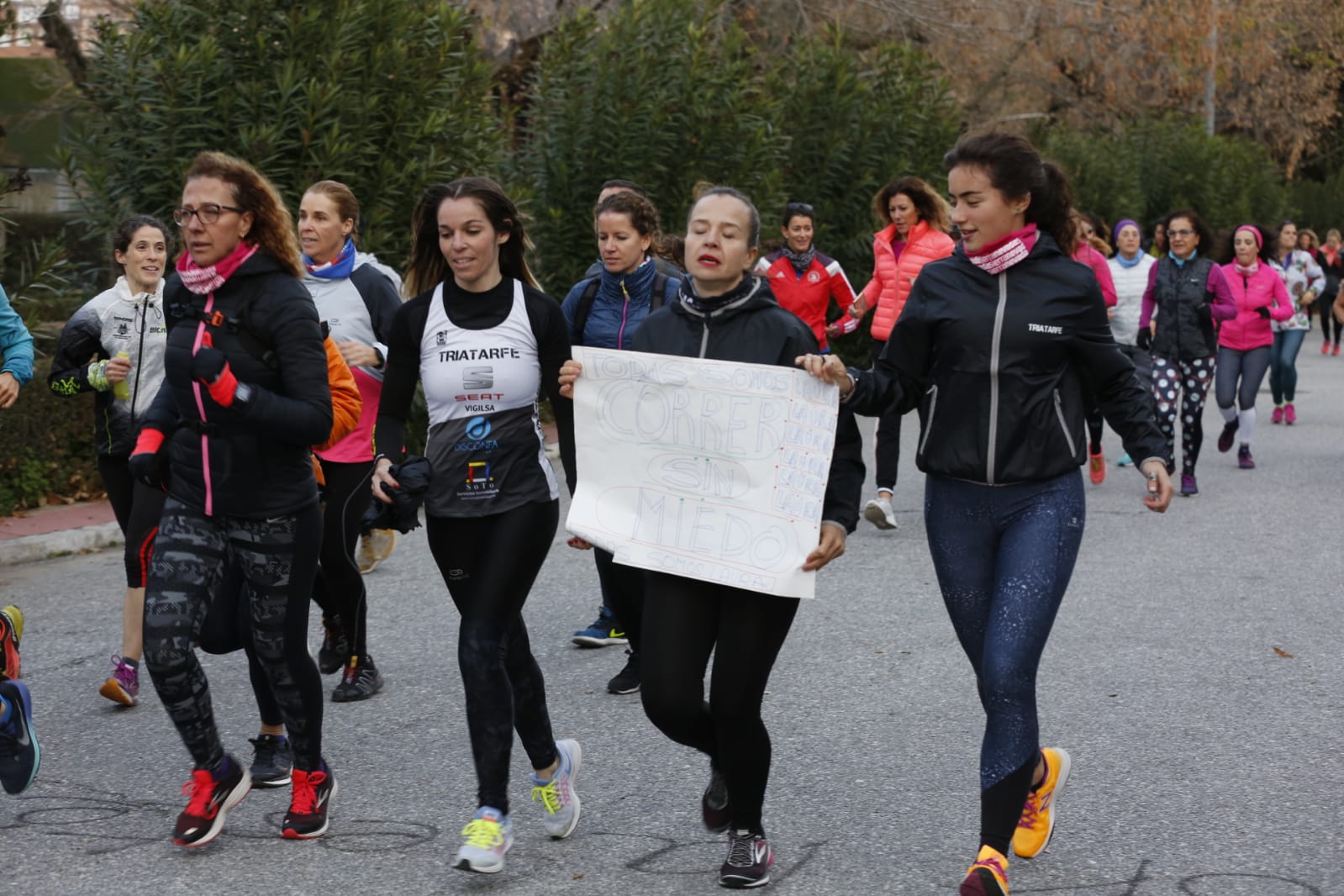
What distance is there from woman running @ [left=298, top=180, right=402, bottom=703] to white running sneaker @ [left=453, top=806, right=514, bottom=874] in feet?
6.83

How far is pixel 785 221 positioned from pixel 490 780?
7.52m

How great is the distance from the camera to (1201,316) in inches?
462

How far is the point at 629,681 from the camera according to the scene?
642 cm

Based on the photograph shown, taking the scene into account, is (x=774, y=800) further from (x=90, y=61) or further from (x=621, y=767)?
(x=90, y=61)

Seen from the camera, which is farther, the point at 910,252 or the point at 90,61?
the point at 90,61

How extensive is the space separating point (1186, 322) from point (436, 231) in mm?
8150

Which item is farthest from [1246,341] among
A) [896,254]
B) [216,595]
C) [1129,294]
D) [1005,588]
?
[216,595]

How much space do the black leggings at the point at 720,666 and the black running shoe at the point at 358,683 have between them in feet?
7.95

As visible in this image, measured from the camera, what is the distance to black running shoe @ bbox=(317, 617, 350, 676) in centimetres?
675

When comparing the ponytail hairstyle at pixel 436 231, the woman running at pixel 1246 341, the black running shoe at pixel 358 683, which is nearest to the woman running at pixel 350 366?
the black running shoe at pixel 358 683

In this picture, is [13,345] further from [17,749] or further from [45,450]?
[45,450]

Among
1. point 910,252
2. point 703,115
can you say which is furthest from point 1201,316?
point 703,115

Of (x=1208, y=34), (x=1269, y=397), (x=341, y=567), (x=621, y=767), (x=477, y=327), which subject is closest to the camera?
(x=477, y=327)

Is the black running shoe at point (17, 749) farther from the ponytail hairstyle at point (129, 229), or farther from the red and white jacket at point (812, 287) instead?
the red and white jacket at point (812, 287)
